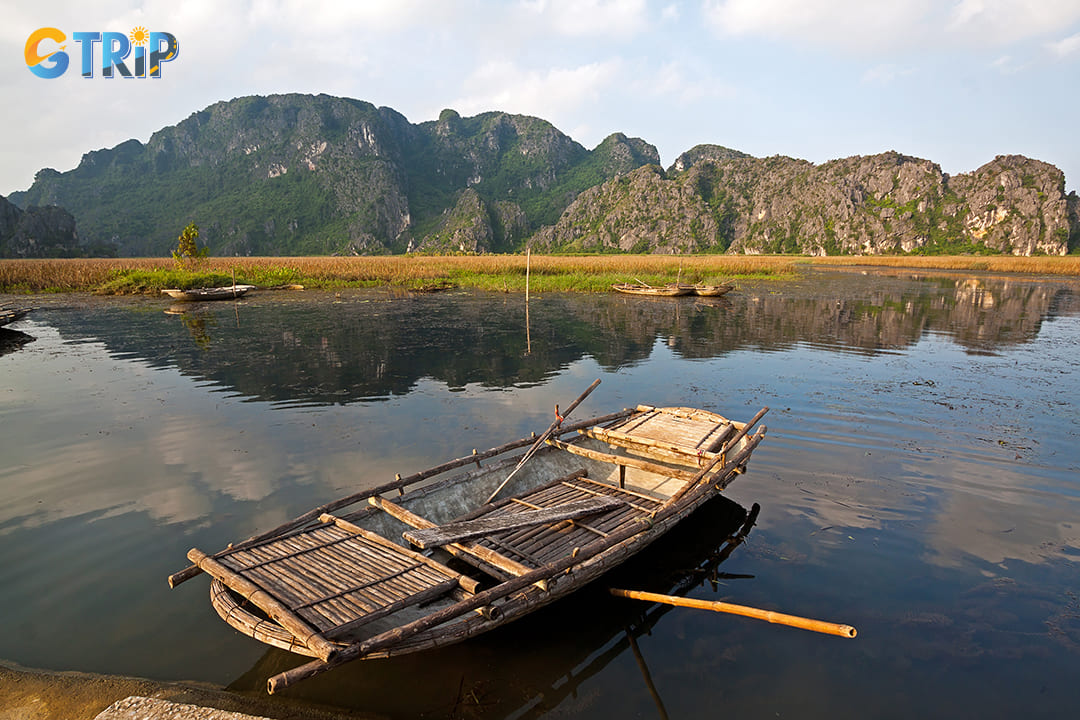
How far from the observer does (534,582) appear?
4578mm

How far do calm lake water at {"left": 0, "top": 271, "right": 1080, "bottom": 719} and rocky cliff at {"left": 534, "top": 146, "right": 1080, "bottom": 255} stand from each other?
130 m

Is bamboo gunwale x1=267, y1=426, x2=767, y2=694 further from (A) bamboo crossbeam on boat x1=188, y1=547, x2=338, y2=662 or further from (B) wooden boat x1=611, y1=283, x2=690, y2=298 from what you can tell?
(B) wooden boat x1=611, y1=283, x2=690, y2=298

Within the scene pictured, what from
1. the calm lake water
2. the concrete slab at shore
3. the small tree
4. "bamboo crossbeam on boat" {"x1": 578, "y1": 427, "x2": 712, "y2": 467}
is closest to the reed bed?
the calm lake water

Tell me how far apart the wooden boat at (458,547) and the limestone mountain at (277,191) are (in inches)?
5384

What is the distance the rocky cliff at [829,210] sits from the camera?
11750 cm

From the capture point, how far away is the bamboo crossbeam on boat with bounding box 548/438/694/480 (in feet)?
24.5

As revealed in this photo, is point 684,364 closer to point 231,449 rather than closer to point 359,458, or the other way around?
point 359,458

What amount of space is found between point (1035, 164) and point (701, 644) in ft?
569


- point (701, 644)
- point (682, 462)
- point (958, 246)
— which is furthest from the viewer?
point (958, 246)

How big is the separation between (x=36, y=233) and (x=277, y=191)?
2579 inches

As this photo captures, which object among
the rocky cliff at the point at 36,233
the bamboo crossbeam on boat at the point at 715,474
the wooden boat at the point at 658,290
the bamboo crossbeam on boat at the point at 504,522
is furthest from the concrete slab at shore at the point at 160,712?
the rocky cliff at the point at 36,233

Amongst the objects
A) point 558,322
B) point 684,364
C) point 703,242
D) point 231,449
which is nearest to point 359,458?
point 231,449

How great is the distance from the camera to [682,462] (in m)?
7.83

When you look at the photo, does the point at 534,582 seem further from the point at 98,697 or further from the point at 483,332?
the point at 483,332
